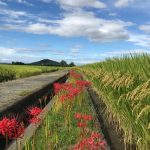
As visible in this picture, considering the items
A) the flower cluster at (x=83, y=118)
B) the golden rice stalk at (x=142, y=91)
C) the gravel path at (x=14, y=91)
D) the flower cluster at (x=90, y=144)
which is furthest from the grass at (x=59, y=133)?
the gravel path at (x=14, y=91)

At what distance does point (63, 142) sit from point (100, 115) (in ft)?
14.1

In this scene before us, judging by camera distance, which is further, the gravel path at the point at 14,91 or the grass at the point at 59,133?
the gravel path at the point at 14,91

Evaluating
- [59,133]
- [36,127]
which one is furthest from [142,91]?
[36,127]

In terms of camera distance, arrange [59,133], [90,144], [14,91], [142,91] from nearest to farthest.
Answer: [90,144], [142,91], [59,133], [14,91]

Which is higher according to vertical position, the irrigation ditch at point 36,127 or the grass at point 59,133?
the grass at point 59,133

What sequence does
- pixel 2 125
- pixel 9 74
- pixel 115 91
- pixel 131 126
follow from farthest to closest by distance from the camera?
pixel 9 74 < pixel 115 91 < pixel 131 126 < pixel 2 125

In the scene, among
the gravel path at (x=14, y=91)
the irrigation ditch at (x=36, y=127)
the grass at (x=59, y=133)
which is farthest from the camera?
the gravel path at (x=14, y=91)

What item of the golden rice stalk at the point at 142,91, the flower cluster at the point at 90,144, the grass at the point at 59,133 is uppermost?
the golden rice stalk at the point at 142,91

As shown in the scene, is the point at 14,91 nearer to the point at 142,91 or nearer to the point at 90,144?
the point at 142,91

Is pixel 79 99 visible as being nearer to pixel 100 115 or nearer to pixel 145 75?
pixel 100 115

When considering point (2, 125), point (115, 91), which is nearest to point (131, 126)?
point (115, 91)

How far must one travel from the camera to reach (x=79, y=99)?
1177cm

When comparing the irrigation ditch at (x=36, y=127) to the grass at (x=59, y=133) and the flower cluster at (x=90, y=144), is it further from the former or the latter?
the flower cluster at (x=90, y=144)

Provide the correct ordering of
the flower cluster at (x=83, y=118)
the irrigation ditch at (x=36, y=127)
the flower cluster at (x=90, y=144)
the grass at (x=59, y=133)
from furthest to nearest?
the irrigation ditch at (x=36, y=127), the grass at (x=59, y=133), the flower cluster at (x=83, y=118), the flower cluster at (x=90, y=144)
